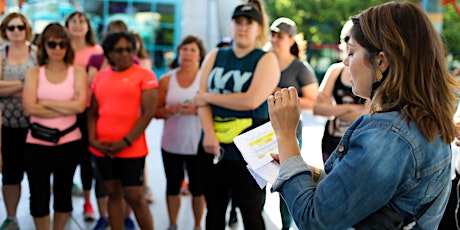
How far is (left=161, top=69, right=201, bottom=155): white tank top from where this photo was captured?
4453 millimetres

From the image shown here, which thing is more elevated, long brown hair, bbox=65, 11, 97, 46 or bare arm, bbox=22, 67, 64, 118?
Answer: long brown hair, bbox=65, 11, 97, 46

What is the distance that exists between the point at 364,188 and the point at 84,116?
3.59m

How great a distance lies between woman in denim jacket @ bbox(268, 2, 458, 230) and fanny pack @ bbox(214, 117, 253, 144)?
5.96ft

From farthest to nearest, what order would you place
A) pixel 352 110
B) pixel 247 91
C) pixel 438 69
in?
pixel 352 110 → pixel 247 91 → pixel 438 69

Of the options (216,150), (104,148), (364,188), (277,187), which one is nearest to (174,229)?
(104,148)

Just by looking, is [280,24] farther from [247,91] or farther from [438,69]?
[438,69]

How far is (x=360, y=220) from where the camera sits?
151cm

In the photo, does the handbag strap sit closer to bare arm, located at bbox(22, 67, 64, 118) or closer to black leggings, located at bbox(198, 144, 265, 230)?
bare arm, located at bbox(22, 67, 64, 118)

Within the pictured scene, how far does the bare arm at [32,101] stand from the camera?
3932mm

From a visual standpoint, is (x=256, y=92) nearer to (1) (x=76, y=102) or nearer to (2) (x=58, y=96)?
(1) (x=76, y=102)

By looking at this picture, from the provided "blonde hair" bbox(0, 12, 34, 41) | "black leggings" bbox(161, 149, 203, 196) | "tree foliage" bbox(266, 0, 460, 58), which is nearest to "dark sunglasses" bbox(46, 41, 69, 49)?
"blonde hair" bbox(0, 12, 34, 41)

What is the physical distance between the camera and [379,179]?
55.6 inches

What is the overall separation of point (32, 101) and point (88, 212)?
1.43 m

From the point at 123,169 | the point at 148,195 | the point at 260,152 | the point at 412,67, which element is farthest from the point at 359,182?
the point at 148,195
